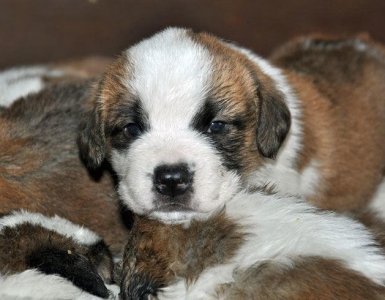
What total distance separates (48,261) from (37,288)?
0.38 ft

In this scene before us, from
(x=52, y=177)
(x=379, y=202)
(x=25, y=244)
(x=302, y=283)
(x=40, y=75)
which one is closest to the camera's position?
(x=302, y=283)

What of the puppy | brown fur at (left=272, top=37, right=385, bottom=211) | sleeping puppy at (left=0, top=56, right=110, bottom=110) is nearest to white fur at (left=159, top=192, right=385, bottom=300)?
the puppy

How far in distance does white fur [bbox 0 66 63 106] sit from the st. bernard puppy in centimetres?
83

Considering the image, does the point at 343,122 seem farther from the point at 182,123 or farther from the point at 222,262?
the point at 222,262

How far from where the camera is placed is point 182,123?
147 inches

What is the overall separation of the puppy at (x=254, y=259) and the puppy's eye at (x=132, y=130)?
54 centimetres

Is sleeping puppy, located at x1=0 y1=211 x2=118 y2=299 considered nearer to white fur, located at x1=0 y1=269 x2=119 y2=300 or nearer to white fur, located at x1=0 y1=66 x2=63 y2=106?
white fur, located at x1=0 y1=269 x2=119 y2=300

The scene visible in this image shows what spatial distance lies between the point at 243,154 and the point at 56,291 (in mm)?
1137

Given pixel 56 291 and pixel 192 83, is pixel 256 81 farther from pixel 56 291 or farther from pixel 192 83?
pixel 56 291

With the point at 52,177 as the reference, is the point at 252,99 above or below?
above

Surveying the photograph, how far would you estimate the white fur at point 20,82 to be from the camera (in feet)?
16.0

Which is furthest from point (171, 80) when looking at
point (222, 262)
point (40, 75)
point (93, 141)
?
point (40, 75)

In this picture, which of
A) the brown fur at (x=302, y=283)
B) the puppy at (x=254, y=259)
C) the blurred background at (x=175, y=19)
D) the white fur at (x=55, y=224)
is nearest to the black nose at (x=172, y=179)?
the puppy at (x=254, y=259)

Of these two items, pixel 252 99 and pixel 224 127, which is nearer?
pixel 224 127
